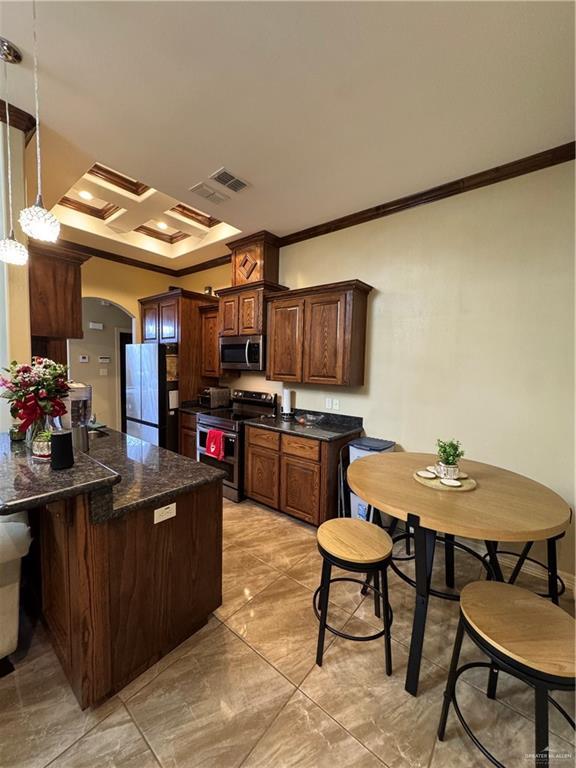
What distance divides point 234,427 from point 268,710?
2291 mm

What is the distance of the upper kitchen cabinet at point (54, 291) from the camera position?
2.47m

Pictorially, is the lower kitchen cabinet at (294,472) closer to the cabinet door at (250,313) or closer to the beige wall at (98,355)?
the cabinet door at (250,313)

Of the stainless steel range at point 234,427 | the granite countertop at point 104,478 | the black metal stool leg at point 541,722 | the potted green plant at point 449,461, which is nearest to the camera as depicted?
the black metal stool leg at point 541,722

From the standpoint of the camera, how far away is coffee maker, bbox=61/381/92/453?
1.79 m

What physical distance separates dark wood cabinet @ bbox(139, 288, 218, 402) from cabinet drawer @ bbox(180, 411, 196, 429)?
0.23m

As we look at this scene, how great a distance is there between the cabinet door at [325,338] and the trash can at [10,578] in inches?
94.0

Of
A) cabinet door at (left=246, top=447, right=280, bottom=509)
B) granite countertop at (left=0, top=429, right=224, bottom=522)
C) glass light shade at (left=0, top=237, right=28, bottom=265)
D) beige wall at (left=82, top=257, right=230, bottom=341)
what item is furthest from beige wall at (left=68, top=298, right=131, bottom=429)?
glass light shade at (left=0, top=237, right=28, bottom=265)

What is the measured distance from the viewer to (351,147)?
7.14 ft

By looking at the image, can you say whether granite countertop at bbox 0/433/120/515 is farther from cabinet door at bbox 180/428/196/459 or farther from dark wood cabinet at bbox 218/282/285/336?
cabinet door at bbox 180/428/196/459

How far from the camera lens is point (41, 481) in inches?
45.5

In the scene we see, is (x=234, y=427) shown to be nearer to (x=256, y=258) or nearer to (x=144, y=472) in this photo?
(x=144, y=472)

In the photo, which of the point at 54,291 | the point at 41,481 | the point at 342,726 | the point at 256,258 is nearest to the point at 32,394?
the point at 41,481

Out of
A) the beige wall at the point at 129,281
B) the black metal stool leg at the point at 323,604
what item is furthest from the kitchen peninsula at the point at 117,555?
the beige wall at the point at 129,281

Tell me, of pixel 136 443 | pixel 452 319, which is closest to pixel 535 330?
pixel 452 319
